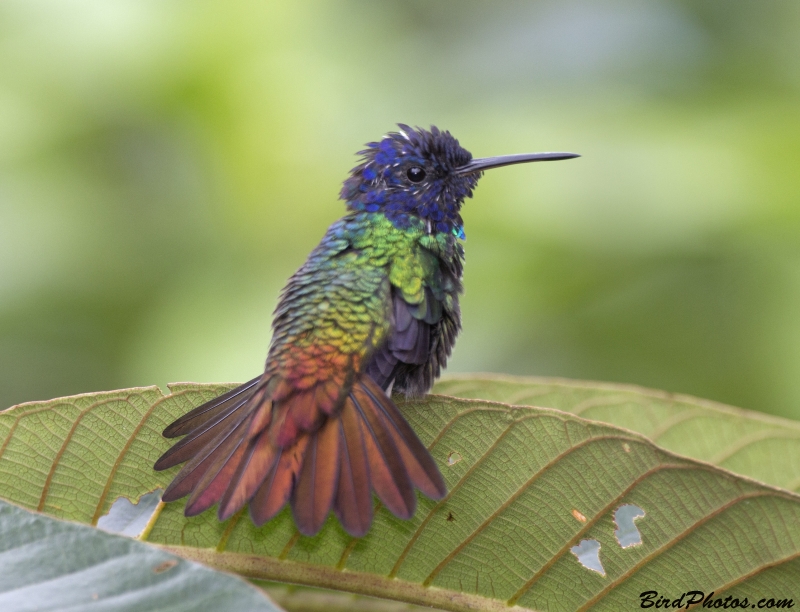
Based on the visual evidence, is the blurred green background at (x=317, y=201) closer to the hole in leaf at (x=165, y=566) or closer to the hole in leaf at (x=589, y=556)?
the hole in leaf at (x=589, y=556)

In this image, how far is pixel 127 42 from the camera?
4113 mm

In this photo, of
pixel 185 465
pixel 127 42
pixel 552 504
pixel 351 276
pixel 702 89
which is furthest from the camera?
pixel 702 89

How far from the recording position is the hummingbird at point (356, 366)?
1729mm

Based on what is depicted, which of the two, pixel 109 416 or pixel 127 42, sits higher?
pixel 127 42

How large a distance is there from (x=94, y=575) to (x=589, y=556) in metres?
0.92

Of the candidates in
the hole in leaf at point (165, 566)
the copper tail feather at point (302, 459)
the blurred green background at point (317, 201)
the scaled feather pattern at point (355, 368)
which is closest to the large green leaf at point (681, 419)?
the scaled feather pattern at point (355, 368)

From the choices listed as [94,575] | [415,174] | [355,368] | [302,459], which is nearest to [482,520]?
[302,459]

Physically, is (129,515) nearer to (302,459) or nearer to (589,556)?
(302,459)

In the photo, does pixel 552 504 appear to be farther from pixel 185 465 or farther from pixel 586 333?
pixel 586 333

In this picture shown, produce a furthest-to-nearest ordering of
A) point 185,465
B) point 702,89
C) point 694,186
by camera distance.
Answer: point 702,89 < point 694,186 < point 185,465

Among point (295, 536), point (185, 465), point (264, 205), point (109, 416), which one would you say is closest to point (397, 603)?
point (295, 536)

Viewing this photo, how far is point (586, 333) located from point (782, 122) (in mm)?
1297

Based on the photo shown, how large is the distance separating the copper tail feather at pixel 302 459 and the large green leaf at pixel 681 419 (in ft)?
1.35

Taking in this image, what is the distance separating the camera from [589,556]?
1673 millimetres
